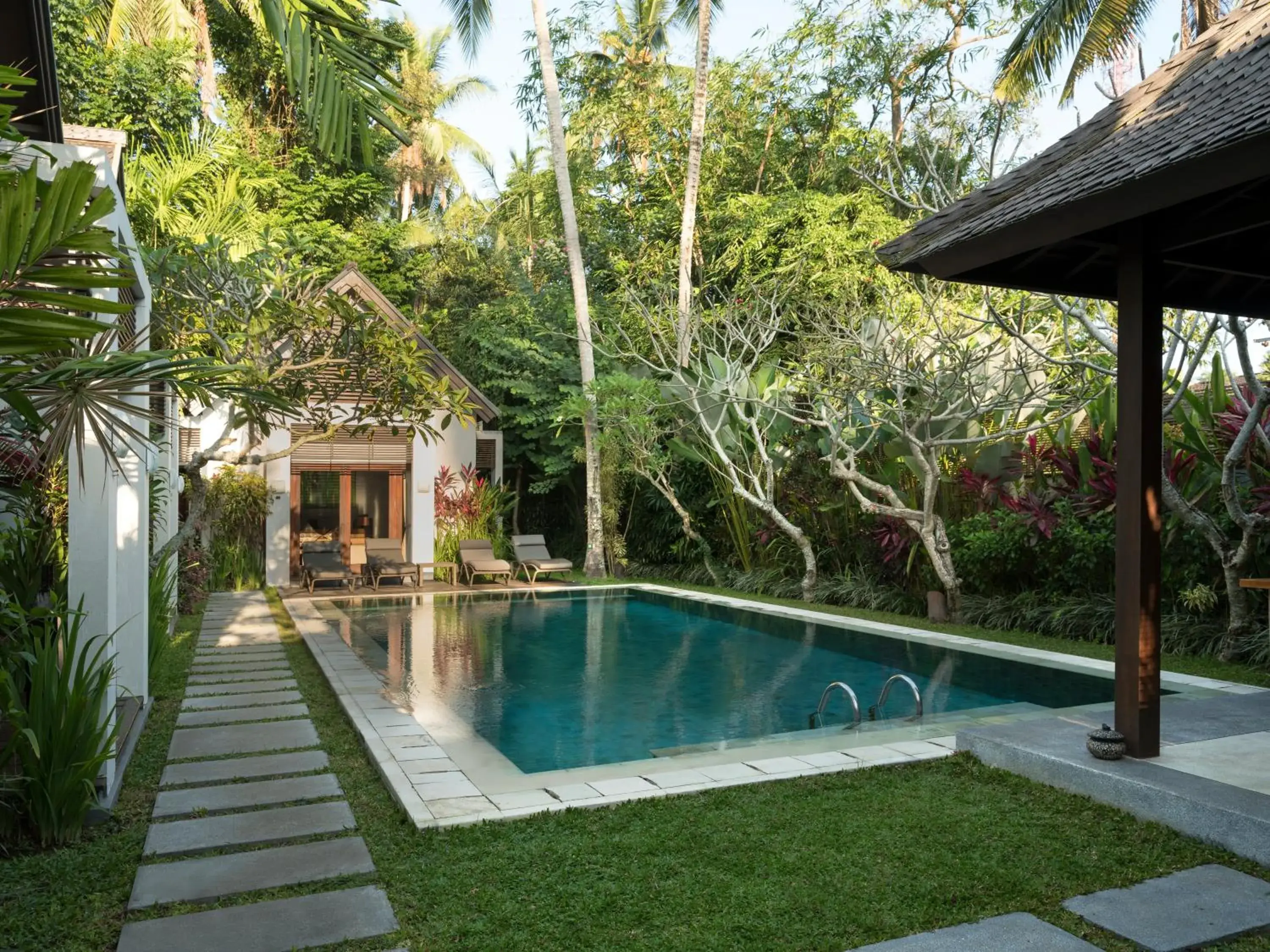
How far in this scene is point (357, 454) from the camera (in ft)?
65.1

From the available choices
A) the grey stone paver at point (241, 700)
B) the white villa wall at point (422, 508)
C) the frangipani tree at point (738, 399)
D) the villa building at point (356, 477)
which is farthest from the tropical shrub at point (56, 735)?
the white villa wall at point (422, 508)

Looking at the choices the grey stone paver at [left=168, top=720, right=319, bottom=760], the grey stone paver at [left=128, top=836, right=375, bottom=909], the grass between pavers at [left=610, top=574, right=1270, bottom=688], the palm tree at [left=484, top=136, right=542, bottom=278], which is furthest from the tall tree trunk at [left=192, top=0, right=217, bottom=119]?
the grey stone paver at [left=128, top=836, right=375, bottom=909]

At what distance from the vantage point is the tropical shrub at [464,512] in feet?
64.3

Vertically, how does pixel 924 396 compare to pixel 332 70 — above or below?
below

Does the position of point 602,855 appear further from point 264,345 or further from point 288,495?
point 288,495

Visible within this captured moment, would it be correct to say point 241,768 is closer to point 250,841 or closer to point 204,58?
point 250,841

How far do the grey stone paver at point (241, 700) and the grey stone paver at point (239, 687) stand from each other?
0.12 meters

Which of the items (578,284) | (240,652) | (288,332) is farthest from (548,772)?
(578,284)

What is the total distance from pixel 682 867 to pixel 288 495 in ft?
51.7

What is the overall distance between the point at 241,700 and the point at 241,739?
142 centimetres

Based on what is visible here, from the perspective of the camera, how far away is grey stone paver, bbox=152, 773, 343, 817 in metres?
5.27

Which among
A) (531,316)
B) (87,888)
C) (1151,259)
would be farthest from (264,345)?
(531,316)

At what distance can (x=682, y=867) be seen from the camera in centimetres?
437

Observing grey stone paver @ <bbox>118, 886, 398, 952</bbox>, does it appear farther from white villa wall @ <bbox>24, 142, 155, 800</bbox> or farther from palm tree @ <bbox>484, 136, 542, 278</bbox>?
palm tree @ <bbox>484, 136, 542, 278</bbox>
